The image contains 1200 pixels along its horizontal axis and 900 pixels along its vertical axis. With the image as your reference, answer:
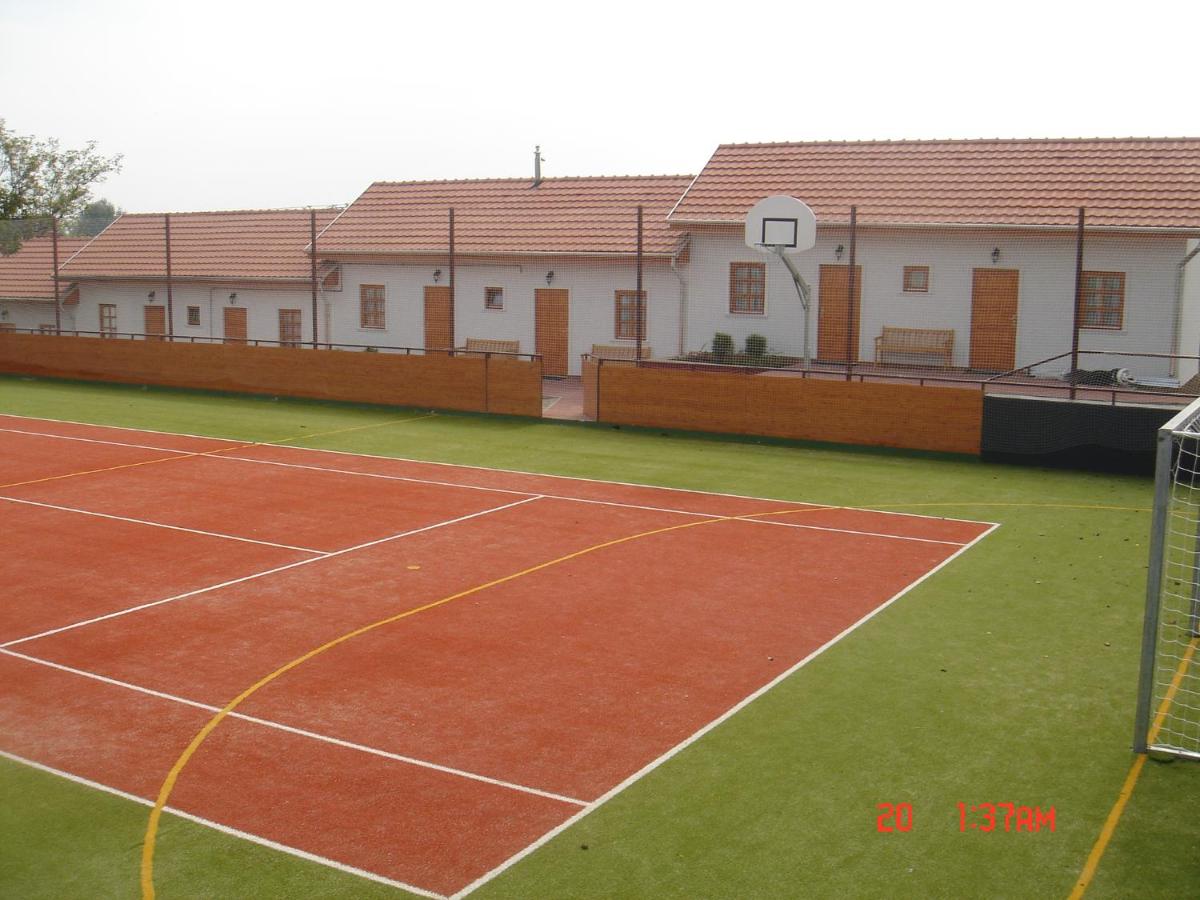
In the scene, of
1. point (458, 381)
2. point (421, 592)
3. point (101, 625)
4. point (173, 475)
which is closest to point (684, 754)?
point (421, 592)

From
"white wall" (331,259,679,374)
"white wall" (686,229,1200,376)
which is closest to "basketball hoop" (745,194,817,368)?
"white wall" (686,229,1200,376)

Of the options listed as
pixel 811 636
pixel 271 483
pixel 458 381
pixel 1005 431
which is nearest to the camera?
pixel 811 636

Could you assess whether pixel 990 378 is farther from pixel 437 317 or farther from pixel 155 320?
pixel 155 320

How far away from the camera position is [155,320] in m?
36.7

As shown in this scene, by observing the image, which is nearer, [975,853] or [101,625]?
[975,853]

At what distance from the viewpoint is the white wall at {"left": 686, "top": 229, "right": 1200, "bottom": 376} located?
2486cm

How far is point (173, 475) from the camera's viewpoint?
19500 mm

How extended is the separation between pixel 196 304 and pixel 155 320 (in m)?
1.65

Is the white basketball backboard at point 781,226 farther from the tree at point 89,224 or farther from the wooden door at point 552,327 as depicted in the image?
the tree at point 89,224

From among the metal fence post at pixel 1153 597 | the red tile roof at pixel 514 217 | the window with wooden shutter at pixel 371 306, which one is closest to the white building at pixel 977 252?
the red tile roof at pixel 514 217

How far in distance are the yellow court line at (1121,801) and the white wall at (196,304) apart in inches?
1051

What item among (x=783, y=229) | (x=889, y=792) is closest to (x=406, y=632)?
(x=889, y=792)

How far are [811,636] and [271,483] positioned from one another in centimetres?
1009

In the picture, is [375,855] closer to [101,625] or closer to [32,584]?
[101,625]
